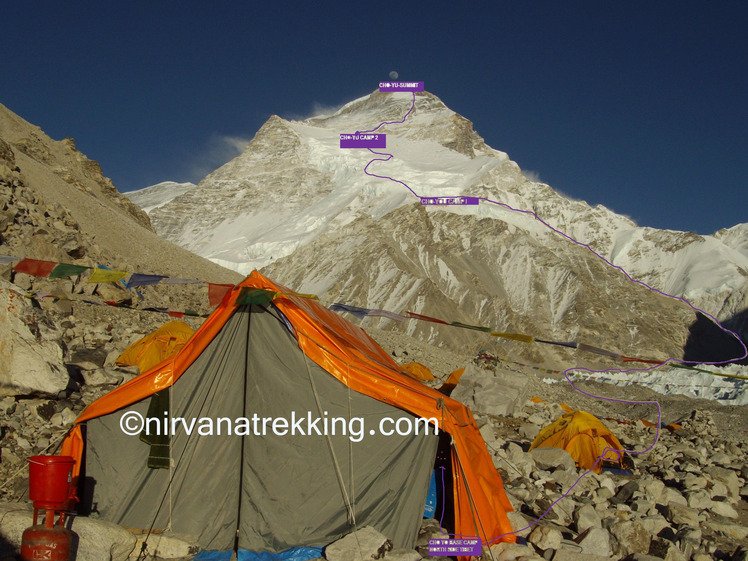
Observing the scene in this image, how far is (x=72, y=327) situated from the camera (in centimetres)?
1357

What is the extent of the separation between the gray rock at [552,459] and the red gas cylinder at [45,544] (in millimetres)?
7785

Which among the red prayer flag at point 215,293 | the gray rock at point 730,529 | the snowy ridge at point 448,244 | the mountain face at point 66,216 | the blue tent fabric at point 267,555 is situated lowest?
the blue tent fabric at point 267,555

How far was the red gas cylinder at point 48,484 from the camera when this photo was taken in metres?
5.20

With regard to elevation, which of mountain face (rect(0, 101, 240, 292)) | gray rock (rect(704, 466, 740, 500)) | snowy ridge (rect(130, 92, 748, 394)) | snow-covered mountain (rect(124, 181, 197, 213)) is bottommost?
gray rock (rect(704, 466, 740, 500))

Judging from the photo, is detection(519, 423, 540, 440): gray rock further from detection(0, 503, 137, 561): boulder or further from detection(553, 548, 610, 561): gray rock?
detection(0, 503, 137, 561): boulder

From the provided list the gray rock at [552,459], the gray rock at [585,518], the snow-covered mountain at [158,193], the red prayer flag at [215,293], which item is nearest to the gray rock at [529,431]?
the gray rock at [552,459]

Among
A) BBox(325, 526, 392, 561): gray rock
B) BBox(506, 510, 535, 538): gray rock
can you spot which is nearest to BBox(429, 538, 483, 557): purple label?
BBox(325, 526, 392, 561): gray rock

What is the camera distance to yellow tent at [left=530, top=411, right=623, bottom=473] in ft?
37.8

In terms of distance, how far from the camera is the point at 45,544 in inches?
194

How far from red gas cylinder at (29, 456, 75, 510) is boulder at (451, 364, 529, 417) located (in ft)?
38.0

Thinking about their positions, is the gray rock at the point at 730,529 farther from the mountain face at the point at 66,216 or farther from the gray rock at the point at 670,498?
the mountain face at the point at 66,216

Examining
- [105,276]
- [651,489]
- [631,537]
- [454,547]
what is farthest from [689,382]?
[105,276]

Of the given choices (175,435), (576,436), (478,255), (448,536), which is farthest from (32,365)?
(478,255)

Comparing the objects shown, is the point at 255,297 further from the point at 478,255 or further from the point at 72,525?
the point at 478,255
